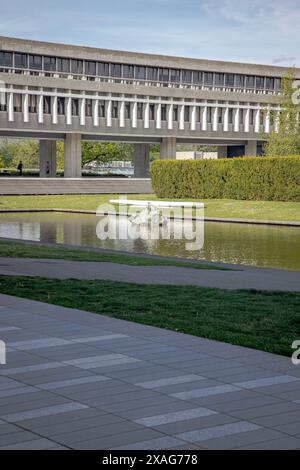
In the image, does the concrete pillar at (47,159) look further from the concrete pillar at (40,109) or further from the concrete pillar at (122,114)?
the concrete pillar at (122,114)

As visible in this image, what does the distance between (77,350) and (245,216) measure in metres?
34.7

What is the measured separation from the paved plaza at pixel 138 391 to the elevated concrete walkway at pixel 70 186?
53614 mm

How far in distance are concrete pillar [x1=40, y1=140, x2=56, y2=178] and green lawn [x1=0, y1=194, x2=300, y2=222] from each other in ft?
76.6

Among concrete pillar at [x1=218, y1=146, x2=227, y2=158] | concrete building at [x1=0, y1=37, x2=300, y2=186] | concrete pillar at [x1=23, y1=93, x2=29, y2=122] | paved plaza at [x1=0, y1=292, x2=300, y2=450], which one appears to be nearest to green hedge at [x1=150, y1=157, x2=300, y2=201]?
concrete building at [x1=0, y1=37, x2=300, y2=186]

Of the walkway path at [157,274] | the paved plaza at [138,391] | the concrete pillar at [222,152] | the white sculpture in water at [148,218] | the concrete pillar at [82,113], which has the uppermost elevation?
the concrete pillar at [82,113]

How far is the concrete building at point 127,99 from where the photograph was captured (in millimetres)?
73938

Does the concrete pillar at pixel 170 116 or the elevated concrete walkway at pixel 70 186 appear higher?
the concrete pillar at pixel 170 116

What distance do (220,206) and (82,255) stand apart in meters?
27.5

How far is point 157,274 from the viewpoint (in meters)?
17.0

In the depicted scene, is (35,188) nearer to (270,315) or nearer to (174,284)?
(174,284)

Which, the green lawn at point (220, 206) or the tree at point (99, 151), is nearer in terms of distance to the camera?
the green lawn at point (220, 206)

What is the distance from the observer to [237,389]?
723 centimetres

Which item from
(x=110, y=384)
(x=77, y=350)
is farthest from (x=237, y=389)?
(x=77, y=350)

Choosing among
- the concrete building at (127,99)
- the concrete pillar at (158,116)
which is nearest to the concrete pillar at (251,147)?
the concrete building at (127,99)
